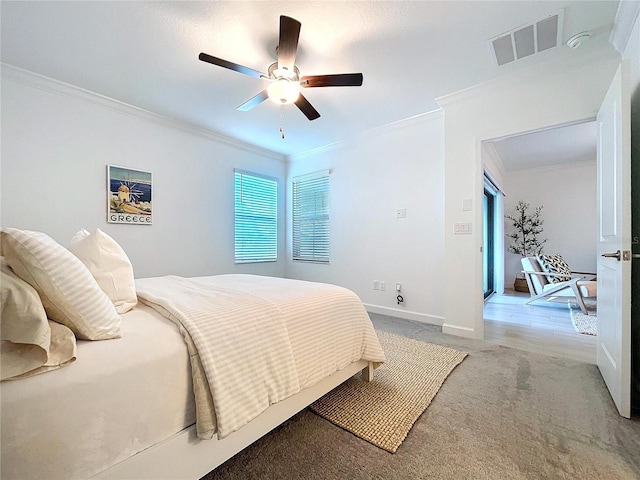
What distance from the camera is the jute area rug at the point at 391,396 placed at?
56.3 inches

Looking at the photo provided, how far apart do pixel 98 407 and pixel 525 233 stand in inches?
286

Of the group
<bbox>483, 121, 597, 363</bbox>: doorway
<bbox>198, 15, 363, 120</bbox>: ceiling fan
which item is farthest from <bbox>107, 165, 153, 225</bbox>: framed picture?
<bbox>483, 121, 597, 363</bbox>: doorway

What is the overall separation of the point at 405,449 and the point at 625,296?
1.46m

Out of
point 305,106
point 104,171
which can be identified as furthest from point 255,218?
point 305,106

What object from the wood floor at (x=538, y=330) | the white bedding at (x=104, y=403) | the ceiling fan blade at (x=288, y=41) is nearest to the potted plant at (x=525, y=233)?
the wood floor at (x=538, y=330)

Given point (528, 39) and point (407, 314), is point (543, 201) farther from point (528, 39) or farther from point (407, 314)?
point (528, 39)

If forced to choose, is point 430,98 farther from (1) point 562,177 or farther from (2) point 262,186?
(1) point 562,177

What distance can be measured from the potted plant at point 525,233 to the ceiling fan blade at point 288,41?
616 centimetres

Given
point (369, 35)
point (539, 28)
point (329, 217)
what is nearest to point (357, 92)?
point (369, 35)

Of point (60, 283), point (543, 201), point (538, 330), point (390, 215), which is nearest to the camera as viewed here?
point (60, 283)

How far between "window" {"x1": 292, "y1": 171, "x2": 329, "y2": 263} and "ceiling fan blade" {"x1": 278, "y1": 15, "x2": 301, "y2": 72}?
2.45 meters

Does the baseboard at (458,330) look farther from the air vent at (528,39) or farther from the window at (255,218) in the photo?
the window at (255,218)

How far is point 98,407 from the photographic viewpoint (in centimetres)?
80

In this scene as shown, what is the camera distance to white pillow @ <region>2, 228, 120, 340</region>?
839mm
